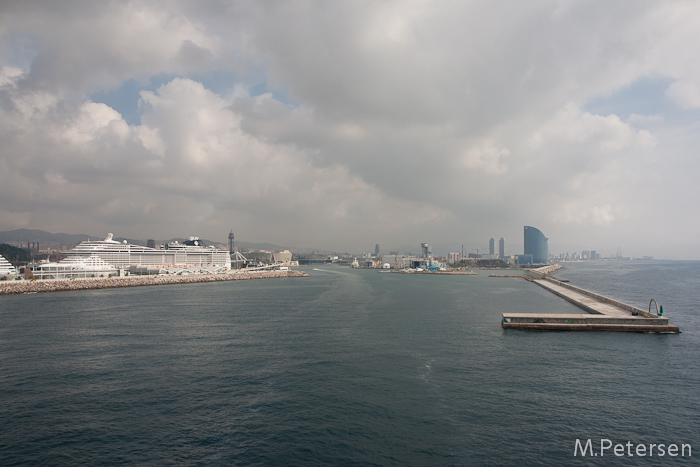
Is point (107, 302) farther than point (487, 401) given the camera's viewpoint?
Yes

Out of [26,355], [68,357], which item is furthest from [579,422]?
[26,355]

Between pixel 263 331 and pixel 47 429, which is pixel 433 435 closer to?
pixel 47 429

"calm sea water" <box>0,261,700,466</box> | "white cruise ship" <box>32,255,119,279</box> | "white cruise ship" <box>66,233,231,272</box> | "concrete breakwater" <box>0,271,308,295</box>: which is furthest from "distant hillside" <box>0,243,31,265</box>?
"calm sea water" <box>0,261,700,466</box>

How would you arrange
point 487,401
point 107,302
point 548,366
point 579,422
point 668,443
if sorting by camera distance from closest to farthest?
point 668,443
point 579,422
point 487,401
point 548,366
point 107,302

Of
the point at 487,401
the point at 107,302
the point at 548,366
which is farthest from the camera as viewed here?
the point at 107,302

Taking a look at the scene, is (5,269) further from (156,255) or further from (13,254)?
(13,254)

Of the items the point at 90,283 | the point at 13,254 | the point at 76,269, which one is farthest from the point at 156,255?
the point at 13,254

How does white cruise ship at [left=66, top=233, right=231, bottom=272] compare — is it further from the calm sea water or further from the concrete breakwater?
the calm sea water
